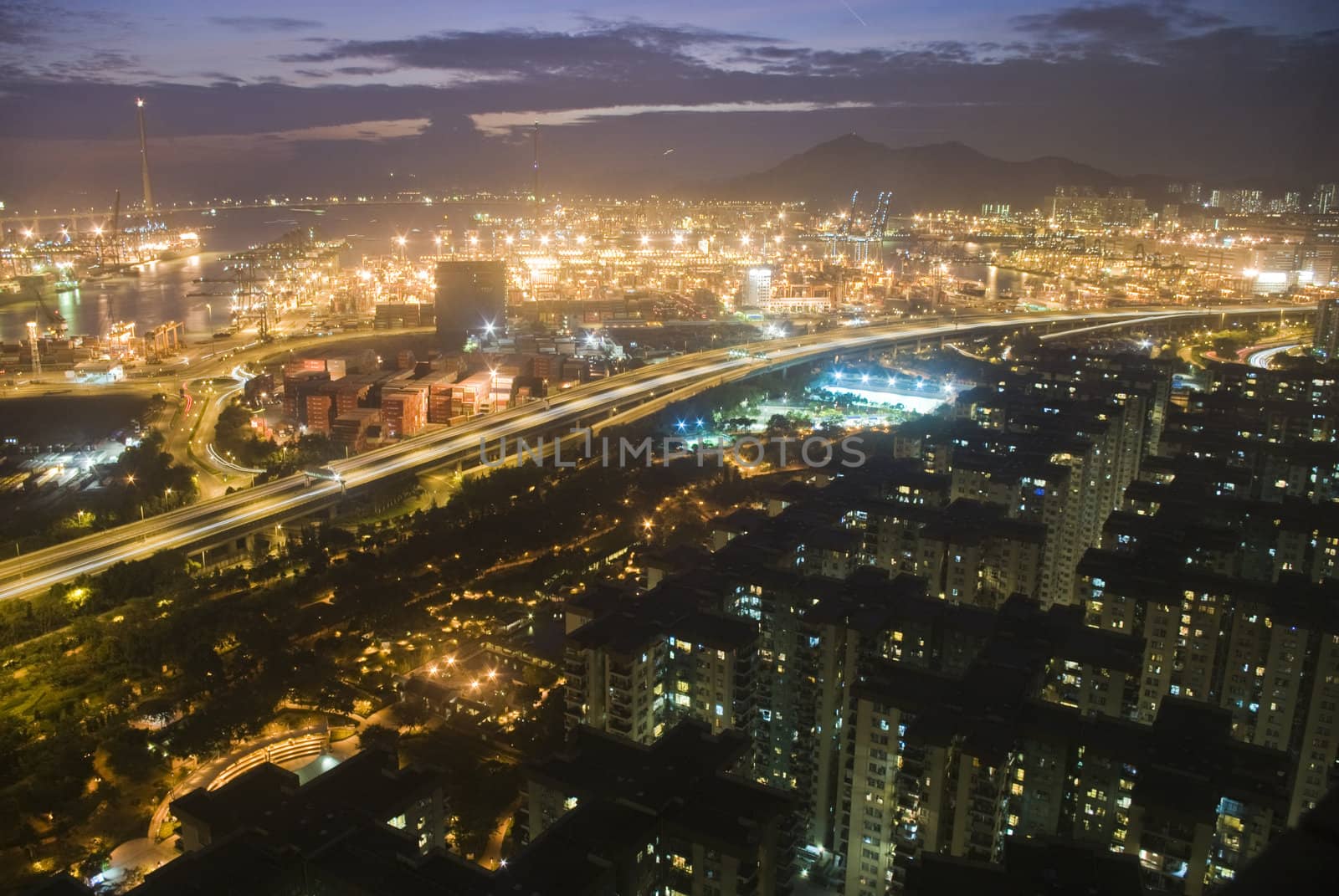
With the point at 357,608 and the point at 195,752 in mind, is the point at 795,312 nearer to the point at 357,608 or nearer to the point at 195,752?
the point at 357,608

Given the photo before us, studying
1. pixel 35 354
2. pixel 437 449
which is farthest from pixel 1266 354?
pixel 35 354

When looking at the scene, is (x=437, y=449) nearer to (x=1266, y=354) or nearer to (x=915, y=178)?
(x=1266, y=354)

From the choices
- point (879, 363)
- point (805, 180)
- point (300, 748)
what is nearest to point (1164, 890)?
point (300, 748)

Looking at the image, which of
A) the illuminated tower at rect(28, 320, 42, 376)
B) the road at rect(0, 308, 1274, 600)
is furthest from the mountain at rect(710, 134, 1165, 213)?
the illuminated tower at rect(28, 320, 42, 376)

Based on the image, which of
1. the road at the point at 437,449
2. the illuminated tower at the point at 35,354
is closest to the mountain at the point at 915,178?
the road at the point at 437,449

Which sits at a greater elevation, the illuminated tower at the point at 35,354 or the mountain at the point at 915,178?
the mountain at the point at 915,178

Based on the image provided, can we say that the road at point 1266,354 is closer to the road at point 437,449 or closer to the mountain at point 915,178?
the road at point 437,449
